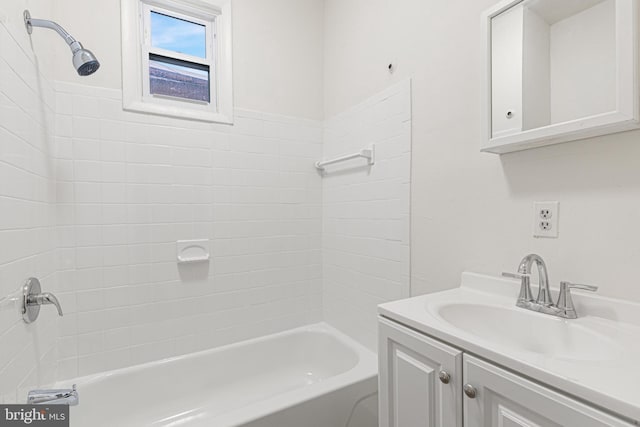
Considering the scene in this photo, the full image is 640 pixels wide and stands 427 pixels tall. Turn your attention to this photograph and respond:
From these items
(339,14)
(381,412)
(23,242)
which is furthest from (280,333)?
(339,14)

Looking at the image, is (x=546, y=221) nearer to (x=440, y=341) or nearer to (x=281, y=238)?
(x=440, y=341)

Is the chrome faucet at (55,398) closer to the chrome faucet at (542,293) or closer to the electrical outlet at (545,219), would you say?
the chrome faucet at (542,293)

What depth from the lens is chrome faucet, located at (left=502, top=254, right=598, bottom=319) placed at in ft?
3.08

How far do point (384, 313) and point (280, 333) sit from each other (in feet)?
4.24

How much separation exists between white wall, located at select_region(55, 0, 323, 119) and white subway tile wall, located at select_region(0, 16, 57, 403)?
0.41 m

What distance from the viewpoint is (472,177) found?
1.30m

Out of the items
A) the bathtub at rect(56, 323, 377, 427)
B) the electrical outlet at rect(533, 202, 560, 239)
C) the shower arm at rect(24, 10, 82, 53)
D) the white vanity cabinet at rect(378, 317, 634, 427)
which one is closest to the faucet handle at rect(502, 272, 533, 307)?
the electrical outlet at rect(533, 202, 560, 239)

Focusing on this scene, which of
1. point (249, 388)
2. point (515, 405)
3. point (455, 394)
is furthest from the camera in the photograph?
point (249, 388)

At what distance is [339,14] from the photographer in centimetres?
212

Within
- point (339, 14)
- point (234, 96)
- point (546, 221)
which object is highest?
point (339, 14)

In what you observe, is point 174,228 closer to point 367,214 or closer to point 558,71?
point 367,214

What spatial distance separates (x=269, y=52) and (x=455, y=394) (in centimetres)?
214

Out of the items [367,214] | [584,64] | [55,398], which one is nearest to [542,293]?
[584,64]

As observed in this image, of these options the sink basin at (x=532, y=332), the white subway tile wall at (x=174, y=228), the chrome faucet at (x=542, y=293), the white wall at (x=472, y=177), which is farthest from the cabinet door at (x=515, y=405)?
the white subway tile wall at (x=174, y=228)
